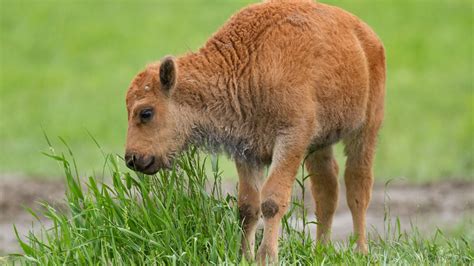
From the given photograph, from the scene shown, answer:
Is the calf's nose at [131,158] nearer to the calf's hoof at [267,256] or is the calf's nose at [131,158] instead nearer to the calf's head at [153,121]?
the calf's head at [153,121]

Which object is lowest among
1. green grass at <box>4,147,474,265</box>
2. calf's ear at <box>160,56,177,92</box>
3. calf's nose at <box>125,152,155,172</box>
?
green grass at <box>4,147,474,265</box>

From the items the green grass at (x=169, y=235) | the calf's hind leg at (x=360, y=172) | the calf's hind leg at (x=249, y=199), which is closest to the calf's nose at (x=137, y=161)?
the green grass at (x=169, y=235)

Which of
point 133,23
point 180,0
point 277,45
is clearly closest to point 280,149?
point 277,45

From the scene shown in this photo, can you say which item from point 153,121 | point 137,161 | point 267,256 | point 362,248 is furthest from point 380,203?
point 137,161

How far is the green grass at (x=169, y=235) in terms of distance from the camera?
26.3 feet

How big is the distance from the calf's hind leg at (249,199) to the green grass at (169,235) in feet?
0.52

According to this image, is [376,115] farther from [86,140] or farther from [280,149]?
[86,140]

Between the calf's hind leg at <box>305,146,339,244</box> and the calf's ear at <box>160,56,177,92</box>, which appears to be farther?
the calf's hind leg at <box>305,146,339,244</box>

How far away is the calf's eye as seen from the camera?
8250 mm

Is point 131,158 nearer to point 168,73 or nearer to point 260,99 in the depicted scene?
point 168,73

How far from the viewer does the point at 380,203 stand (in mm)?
15383

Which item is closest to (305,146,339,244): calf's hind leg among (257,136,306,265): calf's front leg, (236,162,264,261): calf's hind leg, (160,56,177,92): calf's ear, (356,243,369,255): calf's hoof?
(356,243,369,255): calf's hoof

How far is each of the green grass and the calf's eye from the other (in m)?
0.38

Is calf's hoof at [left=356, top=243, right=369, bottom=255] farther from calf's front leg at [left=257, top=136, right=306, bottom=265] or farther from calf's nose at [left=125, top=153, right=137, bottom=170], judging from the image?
calf's nose at [left=125, top=153, right=137, bottom=170]
